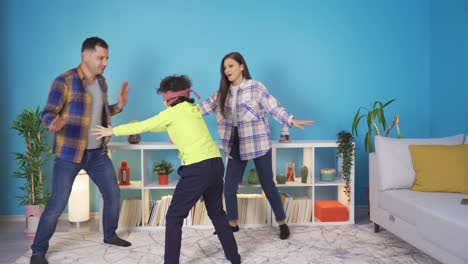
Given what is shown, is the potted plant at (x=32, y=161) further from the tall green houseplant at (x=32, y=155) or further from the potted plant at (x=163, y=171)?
the potted plant at (x=163, y=171)

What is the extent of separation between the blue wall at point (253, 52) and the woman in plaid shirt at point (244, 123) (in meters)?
0.83

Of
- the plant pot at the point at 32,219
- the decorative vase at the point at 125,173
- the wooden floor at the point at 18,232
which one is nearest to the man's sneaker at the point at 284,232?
the wooden floor at the point at 18,232

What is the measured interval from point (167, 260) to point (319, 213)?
5.99 feet

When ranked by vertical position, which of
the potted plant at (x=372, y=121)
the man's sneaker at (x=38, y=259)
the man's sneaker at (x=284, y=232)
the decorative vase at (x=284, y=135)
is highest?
the potted plant at (x=372, y=121)

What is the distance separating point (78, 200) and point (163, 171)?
2.67 feet

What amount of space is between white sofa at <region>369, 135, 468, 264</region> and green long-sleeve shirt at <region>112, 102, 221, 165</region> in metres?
1.42

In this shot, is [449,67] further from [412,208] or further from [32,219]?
[32,219]

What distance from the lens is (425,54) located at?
483cm

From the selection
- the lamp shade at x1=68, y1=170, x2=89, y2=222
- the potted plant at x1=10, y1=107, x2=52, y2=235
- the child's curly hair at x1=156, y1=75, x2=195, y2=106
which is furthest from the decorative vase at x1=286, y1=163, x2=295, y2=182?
the potted plant at x1=10, y1=107, x2=52, y2=235

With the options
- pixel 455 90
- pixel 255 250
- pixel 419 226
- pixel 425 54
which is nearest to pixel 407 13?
pixel 425 54

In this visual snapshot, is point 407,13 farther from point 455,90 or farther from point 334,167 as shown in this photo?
point 334,167

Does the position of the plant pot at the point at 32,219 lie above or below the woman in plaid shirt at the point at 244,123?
below

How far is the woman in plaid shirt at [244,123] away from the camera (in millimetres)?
3771

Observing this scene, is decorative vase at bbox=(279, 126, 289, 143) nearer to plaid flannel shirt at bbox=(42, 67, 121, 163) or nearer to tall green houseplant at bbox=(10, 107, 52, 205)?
plaid flannel shirt at bbox=(42, 67, 121, 163)
